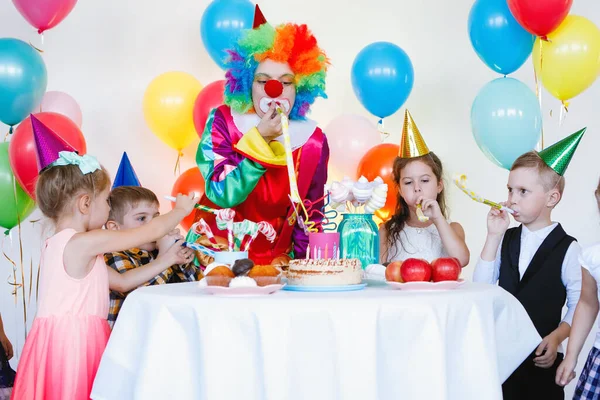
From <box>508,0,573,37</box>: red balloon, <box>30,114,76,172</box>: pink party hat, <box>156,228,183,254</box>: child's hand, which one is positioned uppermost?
<box>508,0,573,37</box>: red balloon

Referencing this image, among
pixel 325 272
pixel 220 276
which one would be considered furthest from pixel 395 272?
pixel 220 276

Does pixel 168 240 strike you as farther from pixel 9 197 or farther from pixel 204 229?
pixel 9 197

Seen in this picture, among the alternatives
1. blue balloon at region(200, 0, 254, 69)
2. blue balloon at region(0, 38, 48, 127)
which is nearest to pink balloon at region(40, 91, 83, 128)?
blue balloon at region(0, 38, 48, 127)

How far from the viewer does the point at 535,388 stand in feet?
8.56

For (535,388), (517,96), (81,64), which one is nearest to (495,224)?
(535,388)

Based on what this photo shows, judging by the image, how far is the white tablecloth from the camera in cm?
178

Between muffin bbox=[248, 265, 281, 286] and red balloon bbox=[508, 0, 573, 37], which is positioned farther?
red balloon bbox=[508, 0, 573, 37]

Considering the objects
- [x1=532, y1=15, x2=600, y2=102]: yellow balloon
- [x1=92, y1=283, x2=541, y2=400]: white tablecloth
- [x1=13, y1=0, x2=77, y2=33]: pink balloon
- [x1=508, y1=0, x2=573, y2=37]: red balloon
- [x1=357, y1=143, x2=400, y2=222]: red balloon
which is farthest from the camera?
[x1=357, y1=143, x2=400, y2=222]: red balloon

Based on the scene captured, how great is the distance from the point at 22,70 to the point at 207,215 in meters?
1.33

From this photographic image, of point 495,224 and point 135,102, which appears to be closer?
point 495,224

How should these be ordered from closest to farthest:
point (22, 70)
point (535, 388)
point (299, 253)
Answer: point (535, 388) < point (299, 253) < point (22, 70)

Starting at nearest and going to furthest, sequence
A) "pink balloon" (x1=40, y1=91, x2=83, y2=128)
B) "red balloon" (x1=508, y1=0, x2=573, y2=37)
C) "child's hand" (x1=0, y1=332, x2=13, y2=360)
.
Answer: "child's hand" (x1=0, y1=332, x2=13, y2=360)
"red balloon" (x1=508, y1=0, x2=573, y2=37)
"pink balloon" (x1=40, y1=91, x2=83, y2=128)

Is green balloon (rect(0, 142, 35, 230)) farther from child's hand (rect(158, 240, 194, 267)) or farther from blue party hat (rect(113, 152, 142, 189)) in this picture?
child's hand (rect(158, 240, 194, 267))

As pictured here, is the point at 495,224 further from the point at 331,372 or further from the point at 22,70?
the point at 22,70
